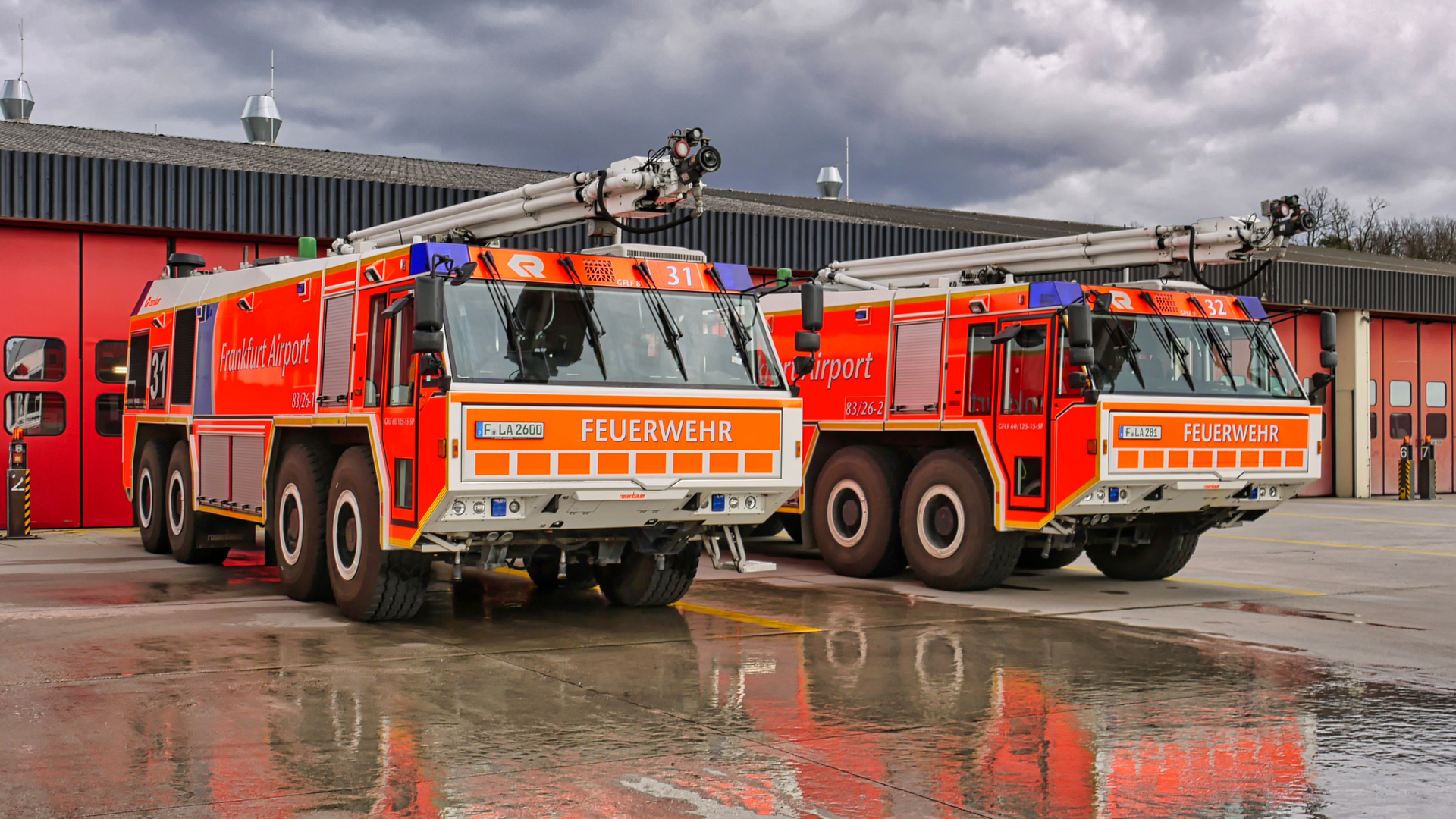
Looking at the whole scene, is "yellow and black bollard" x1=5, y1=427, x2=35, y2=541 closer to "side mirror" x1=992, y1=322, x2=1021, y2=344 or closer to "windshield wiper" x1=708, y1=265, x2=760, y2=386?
"windshield wiper" x1=708, y1=265, x2=760, y2=386

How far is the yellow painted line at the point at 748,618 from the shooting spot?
410 inches

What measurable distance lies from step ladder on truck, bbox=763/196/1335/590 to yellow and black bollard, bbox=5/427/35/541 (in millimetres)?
9011

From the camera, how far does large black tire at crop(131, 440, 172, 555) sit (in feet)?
48.7

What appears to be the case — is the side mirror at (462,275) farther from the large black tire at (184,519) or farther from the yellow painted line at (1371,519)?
the yellow painted line at (1371,519)

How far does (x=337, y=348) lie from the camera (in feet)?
35.3

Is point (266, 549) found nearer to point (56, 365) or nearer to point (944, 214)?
point (56, 365)

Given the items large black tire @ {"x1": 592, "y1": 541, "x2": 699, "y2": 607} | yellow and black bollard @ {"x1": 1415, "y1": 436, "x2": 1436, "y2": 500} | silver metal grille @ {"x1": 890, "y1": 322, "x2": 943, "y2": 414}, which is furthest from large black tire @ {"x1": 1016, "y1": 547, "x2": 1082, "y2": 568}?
yellow and black bollard @ {"x1": 1415, "y1": 436, "x2": 1436, "y2": 500}

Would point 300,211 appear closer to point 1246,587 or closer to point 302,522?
point 302,522

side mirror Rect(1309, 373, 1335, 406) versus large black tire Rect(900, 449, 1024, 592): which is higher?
side mirror Rect(1309, 373, 1335, 406)

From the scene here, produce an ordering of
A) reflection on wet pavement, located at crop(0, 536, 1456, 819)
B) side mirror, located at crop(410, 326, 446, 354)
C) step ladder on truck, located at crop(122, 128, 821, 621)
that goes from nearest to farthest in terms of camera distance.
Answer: reflection on wet pavement, located at crop(0, 536, 1456, 819), side mirror, located at crop(410, 326, 446, 354), step ladder on truck, located at crop(122, 128, 821, 621)

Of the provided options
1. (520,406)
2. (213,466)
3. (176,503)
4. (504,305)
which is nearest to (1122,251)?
Answer: (504,305)

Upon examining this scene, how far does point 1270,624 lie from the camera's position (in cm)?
1084

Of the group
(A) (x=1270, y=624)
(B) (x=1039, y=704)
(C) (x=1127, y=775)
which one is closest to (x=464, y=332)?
(B) (x=1039, y=704)

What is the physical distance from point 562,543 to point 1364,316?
23927mm
